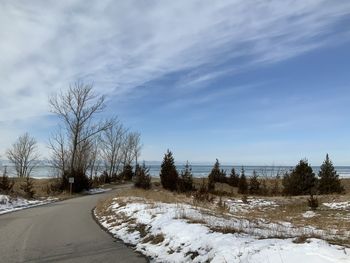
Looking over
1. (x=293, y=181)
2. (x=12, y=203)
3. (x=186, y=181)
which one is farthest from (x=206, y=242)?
(x=186, y=181)

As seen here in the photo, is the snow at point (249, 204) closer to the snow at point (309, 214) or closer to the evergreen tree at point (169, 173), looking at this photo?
the snow at point (309, 214)

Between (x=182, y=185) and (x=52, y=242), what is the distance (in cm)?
2918

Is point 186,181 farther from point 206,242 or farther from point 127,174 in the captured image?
point 127,174

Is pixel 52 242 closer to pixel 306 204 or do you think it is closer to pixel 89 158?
pixel 306 204

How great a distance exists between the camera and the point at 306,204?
1030 inches

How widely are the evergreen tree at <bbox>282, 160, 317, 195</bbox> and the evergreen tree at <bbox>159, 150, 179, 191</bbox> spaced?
35.0 ft

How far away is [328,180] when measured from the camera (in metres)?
39.6

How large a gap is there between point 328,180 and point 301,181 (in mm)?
3185

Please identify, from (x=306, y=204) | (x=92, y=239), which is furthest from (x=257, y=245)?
(x=306, y=204)

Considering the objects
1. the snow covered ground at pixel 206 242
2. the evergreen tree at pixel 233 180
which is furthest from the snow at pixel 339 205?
the evergreen tree at pixel 233 180

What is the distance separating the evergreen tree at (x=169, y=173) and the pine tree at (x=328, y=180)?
13589 millimetres

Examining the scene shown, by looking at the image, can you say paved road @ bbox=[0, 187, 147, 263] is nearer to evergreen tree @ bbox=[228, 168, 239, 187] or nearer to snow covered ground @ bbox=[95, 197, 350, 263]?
snow covered ground @ bbox=[95, 197, 350, 263]

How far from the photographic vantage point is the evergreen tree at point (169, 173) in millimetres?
42406

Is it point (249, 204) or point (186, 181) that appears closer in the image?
point (249, 204)
